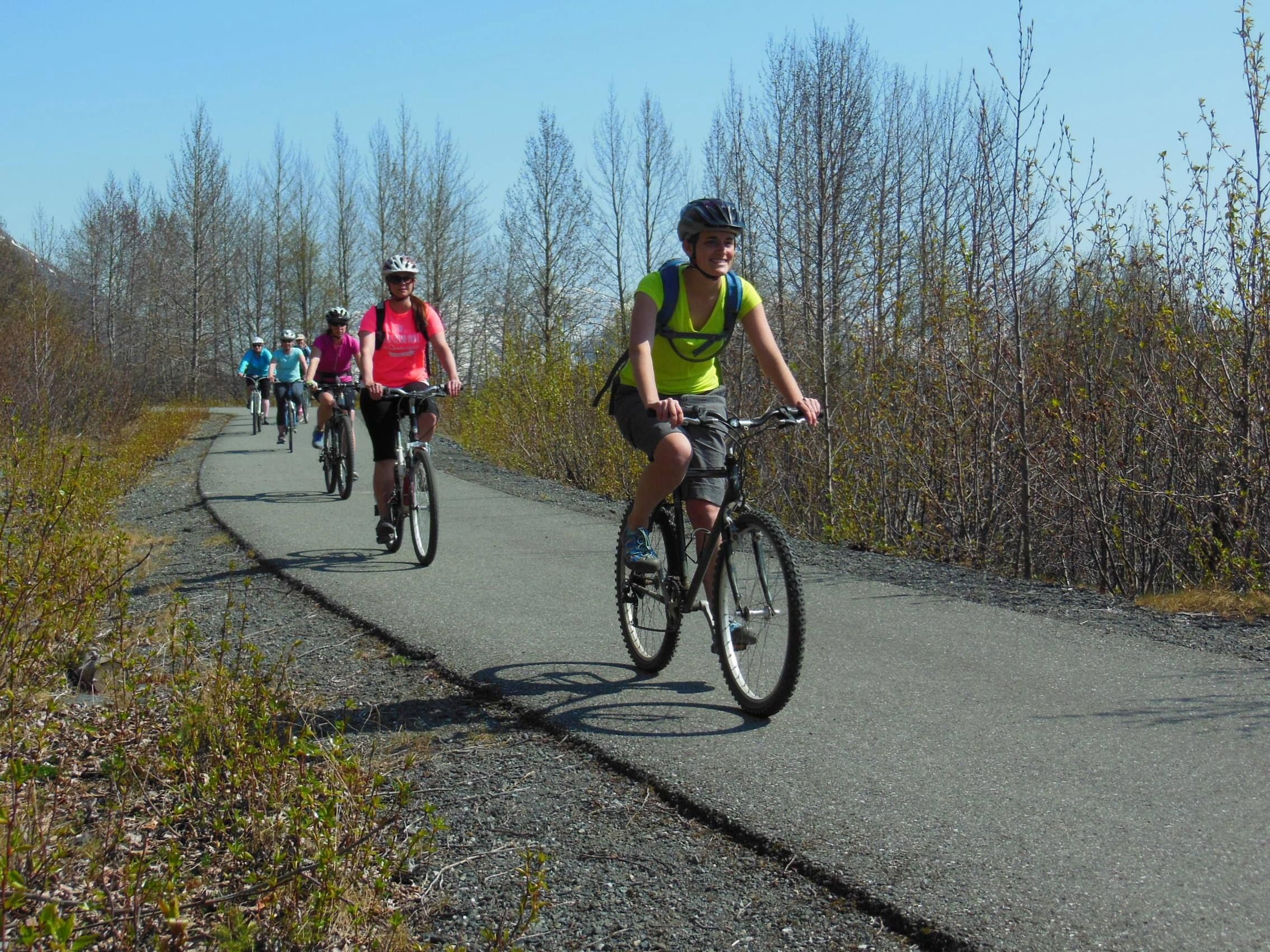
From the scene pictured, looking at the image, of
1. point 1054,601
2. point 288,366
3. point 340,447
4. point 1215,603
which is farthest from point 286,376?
point 1215,603

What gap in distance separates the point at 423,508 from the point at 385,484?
43 cm

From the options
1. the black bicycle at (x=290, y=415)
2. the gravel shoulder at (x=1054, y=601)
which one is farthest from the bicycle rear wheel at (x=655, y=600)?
the black bicycle at (x=290, y=415)

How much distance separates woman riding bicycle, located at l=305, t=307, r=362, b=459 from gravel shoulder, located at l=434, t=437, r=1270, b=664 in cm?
452

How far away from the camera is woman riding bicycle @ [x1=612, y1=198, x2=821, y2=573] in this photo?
473 centimetres

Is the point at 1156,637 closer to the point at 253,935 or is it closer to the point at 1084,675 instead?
the point at 1084,675

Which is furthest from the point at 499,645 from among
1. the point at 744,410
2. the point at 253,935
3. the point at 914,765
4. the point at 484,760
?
the point at 744,410

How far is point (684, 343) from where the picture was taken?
4.96 metres

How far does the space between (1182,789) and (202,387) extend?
64500mm

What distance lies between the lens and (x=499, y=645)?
608 centimetres

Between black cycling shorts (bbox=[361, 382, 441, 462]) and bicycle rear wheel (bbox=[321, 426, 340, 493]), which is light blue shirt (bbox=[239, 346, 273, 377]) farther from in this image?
black cycling shorts (bbox=[361, 382, 441, 462])

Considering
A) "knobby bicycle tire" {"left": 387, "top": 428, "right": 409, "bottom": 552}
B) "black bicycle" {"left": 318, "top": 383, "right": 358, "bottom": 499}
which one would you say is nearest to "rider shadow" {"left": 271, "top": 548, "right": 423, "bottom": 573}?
"knobby bicycle tire" {"left": 387, "top": 428, "right": 409, "bottom": 552}

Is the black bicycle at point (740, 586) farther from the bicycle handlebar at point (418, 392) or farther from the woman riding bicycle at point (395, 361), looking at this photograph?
the woman riding bicycle at point (395, 361)

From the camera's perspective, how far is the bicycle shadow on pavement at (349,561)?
8.59 meters

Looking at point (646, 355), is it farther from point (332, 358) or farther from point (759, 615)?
point (332, 358)
